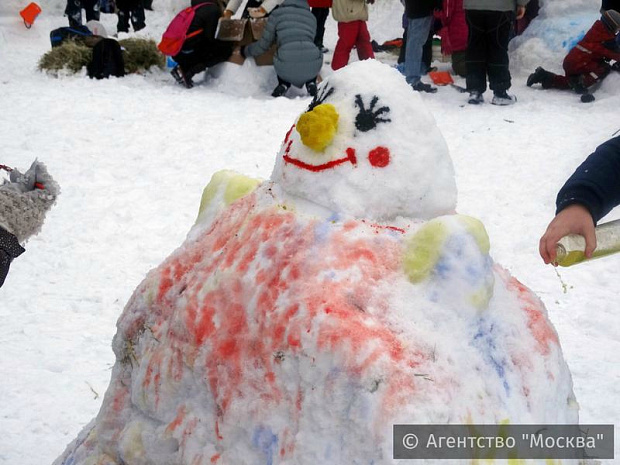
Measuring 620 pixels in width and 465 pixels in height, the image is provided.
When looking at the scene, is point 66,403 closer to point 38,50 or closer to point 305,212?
point 305,212

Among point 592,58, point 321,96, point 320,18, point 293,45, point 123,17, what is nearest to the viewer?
point 321,96

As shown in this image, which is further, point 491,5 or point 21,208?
point 491,5

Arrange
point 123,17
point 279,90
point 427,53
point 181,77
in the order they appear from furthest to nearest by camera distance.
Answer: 1. point 123,17
2. point 427,53
3. point 181,77
4. point 279,90

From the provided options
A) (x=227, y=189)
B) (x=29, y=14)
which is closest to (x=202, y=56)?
(x=29, y=14)

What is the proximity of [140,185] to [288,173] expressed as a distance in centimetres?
396

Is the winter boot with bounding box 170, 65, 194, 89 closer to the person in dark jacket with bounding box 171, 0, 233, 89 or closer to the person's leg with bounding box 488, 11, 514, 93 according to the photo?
the person in dark jacket with bounding box 171, 0, 233, 89

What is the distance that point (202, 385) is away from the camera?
1.58 metres

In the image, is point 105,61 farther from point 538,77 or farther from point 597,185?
point 597,185

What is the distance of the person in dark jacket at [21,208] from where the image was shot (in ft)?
7.34

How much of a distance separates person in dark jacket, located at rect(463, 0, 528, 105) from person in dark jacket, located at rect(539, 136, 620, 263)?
16.3 ft

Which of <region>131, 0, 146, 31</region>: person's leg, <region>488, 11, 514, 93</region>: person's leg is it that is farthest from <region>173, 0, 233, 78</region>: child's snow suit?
<region>131, 0, 146, 31</region>: person's leg

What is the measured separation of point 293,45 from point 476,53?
1892 millimetres

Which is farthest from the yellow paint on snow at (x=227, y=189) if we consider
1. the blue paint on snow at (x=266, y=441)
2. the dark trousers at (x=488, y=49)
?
the dark trousers at (x=488, y=49)

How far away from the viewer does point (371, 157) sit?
1606 mm
